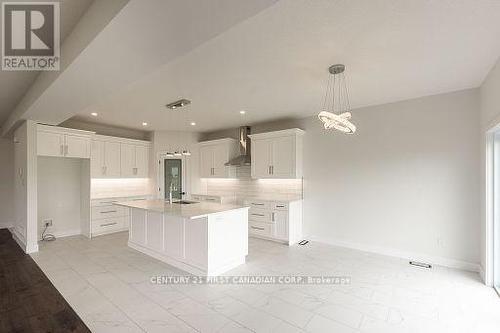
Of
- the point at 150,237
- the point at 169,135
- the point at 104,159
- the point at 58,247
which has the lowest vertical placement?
the point at 58,247

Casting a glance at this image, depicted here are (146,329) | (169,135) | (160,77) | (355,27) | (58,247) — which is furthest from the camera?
(169,135)

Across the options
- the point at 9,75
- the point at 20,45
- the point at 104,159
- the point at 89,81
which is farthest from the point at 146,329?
the point at 104,159

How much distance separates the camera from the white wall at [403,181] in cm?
375

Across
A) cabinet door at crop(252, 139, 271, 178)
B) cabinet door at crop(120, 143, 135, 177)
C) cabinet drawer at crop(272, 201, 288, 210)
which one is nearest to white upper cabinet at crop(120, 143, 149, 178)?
cabinet door at crop(120, 143, 135, 177)

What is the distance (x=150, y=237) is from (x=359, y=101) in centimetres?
437

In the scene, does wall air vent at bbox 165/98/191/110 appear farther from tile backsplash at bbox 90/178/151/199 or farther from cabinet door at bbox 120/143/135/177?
tile backsplash at bbox 90/178/151/199

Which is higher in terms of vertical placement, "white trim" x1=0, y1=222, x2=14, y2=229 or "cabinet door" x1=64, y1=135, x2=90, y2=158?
"cabinet door" x1=64, y1=135, x2=90, y2=158

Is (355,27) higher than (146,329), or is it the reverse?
(355,27)

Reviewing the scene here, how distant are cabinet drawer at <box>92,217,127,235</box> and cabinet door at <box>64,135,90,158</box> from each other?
5.12 feet

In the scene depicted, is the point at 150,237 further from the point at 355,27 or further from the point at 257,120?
the point at 355,27

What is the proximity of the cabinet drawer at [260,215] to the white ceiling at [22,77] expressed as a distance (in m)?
4.32

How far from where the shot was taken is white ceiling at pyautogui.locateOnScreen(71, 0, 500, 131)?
193 centimetres

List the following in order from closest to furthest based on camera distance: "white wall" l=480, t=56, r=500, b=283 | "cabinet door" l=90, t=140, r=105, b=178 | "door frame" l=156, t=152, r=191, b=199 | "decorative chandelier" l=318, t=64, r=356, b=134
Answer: "decorative chandelier" l=318, t=64, r=356, b=134, "white wall" l=480, t=56, r=500, b=283, "cabinet door" l=90, t=140, r=105, b=178, "door frame" l=156, t=152, r=191, b=199

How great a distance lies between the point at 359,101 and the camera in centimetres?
432
